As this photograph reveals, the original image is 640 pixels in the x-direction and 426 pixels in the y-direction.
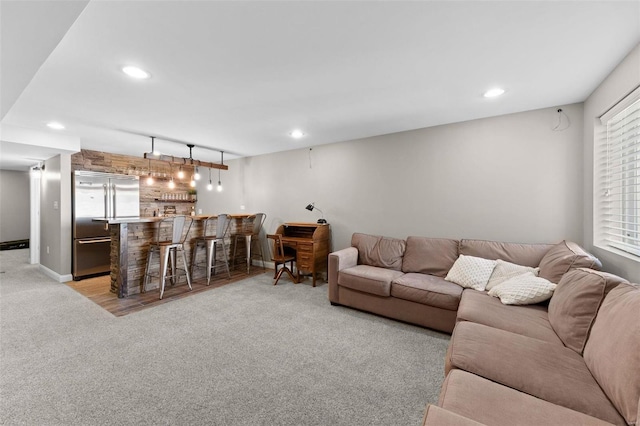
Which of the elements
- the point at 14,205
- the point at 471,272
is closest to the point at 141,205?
the point at 14,205

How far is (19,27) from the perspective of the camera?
1.43m

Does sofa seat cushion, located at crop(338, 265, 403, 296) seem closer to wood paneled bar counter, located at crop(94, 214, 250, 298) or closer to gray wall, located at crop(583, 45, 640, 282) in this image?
gray wall, located at crop(583, 45, 640, 282)

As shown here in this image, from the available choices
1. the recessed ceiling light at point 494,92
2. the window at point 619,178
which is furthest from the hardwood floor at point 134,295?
the window at point 619,178

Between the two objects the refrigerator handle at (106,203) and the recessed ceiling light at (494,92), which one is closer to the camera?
the recessed ceiling light at (494,92)

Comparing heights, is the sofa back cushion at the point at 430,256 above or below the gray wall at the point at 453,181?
below

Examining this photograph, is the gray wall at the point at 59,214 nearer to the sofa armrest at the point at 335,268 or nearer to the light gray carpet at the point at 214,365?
the light gray carpet at the point at 214,365

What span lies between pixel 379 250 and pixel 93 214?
5.27 m

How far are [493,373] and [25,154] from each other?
23.3ft

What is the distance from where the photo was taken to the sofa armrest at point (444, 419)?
0.95 meters

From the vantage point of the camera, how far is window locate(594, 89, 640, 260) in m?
2.08

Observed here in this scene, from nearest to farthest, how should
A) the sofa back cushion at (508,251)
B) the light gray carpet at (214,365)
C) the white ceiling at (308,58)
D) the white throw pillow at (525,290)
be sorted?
the white ceiling at (308,58)
the light gray carpet at (214,365)
the white throw pillow at (525,290)
the sofa back cushion at (508,251)

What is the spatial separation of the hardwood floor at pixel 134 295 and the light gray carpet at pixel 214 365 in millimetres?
199

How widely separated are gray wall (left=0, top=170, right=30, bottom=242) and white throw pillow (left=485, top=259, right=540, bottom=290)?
11663 mm

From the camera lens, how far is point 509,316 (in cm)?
203
